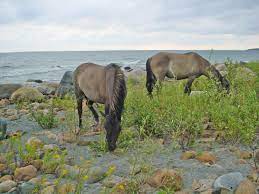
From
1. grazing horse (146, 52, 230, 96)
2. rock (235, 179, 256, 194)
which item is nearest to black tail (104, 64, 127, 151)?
rock (235, 179, 256, 194)

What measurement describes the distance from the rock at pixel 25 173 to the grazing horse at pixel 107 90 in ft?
4.98

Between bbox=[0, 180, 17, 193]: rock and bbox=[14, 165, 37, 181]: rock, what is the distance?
332 millimetres

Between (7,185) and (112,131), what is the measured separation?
2105 mm

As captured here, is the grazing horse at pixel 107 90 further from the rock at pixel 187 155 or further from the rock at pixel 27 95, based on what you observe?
the rock at pixel 27 95

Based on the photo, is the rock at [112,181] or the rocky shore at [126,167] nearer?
the rocky shore at [126,167]

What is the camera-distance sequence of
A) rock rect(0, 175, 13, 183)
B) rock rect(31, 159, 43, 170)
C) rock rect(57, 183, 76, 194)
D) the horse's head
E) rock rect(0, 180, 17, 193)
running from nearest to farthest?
1. rock rect(57, 183, 76, 194)
2. rock rect(0, 180, 17, 193)
3. rock rect(0, 175, 13, 183)
4. rock rect(31, 159, 43, 170)
5. the horse's head

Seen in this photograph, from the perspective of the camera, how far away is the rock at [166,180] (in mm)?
4465

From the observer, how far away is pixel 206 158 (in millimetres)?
5547

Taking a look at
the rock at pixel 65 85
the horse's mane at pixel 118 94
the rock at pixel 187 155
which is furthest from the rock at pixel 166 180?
the rock at pixel 65 85

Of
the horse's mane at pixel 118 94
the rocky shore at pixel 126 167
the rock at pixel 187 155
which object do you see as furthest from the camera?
the horse's mane at pixel 118 94

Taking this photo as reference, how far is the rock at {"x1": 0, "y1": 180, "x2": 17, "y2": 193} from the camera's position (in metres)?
4.40

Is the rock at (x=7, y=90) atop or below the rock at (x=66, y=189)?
below

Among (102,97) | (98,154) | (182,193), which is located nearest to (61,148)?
(98,154)

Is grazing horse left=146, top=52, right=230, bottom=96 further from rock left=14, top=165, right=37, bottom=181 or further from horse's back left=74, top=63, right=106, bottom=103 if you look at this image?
rock left=14, top=165, right=37, bottom=181
